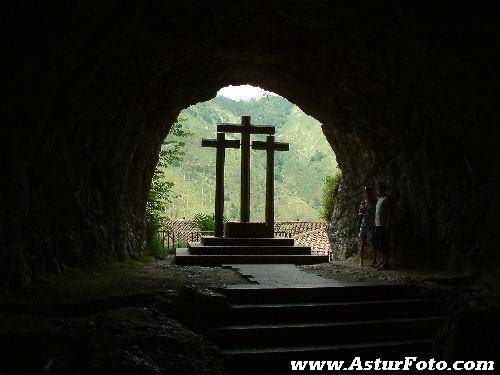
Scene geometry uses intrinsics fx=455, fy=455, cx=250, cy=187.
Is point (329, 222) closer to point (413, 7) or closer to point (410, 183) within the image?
point (410, 183)

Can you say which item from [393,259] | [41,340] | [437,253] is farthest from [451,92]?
[41,340]

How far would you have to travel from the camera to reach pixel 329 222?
14.9 metres

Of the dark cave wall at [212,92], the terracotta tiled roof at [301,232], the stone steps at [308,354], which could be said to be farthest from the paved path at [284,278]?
the terracotta tiled roof at [301,232]

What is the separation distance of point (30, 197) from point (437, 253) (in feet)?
24.2

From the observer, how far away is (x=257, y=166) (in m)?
79.7

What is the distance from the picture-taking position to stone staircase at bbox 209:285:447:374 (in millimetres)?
5156

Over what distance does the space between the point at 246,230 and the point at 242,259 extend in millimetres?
1972

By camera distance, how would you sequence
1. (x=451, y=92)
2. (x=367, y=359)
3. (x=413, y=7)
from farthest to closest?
1. (x=451, y=92)
2. (x=413, y=7)
3. (x=367, y=359)

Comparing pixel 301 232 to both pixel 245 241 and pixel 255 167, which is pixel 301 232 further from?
pixel 255 167

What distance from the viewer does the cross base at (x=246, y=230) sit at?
1280cm

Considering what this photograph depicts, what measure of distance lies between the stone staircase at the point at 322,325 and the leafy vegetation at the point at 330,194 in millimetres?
8237

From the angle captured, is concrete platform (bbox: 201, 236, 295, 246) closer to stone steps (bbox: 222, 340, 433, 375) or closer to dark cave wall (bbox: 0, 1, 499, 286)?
dark cave wall (bbox: 0, 1, 499, 286)

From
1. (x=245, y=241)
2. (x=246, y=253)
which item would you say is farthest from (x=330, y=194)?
(x=246, y=253)

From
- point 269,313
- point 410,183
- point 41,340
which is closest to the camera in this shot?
point 41,340
